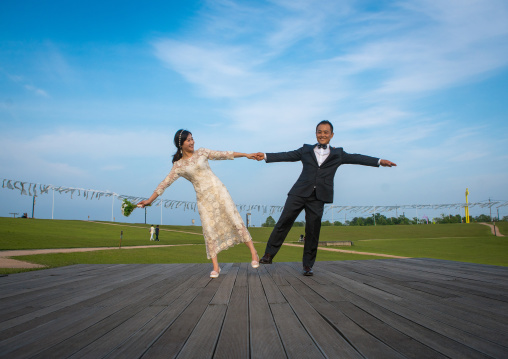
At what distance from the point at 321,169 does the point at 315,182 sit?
187 mm

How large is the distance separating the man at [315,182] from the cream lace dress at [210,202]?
0.67m

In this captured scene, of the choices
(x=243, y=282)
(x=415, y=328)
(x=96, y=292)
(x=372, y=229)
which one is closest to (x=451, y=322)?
(x=415, y=328)

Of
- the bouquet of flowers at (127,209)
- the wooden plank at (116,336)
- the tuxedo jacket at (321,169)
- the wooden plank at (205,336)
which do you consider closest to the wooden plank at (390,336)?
the wooden plank at (205,336)

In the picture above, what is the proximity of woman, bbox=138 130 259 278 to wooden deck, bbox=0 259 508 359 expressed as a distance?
0.83m

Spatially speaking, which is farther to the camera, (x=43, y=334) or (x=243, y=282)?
(x=243, y=282)

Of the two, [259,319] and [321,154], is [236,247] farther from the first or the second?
[259,319]

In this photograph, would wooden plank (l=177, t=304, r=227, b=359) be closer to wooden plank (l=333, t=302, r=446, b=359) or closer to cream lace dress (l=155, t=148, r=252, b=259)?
wooden plank (l=333, t=302, r=446, b=359)

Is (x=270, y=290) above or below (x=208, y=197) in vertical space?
below

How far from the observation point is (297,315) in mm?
2316

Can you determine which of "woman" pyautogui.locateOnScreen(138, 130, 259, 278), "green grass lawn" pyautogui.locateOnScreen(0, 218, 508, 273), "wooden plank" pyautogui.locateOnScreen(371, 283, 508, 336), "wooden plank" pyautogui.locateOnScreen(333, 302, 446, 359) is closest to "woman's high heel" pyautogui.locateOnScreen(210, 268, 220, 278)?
"woman" pyautogui.locateOnScreen(138, 130, 259, 278)

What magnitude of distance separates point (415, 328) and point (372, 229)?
51.0 m

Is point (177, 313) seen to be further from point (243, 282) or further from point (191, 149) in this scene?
point (191, 149)

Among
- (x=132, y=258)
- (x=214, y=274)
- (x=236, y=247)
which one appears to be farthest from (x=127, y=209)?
(x=236, y=247)

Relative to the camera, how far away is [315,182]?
468 cm
